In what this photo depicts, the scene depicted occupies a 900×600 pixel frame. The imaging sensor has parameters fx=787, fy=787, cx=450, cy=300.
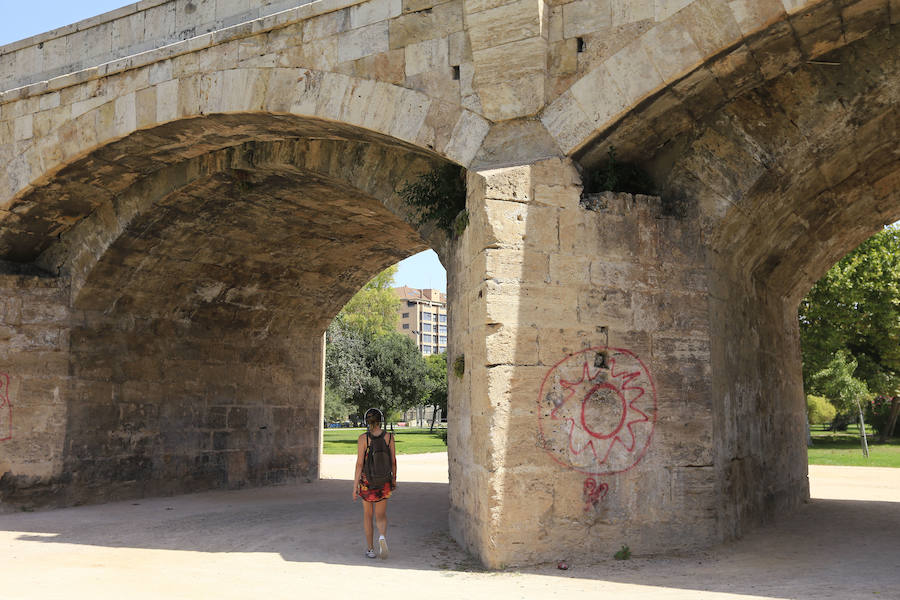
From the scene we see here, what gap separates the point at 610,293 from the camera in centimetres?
625

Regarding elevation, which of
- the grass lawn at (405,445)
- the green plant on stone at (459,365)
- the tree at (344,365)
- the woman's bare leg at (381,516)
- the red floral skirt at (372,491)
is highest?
the tree at (344,365)

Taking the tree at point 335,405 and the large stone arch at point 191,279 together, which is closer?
the large stone arch at point 191,279

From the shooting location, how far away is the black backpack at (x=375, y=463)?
21.0 feet

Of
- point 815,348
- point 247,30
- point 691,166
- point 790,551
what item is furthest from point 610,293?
point 815,348

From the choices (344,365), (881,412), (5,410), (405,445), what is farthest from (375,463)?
(881,412)

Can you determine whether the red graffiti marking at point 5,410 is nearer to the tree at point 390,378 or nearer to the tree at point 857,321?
the tree at point 857,321

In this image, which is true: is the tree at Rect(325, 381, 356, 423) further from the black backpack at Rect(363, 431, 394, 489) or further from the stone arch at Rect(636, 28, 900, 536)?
the black backpack at Rect(363, 431, 394, 489)

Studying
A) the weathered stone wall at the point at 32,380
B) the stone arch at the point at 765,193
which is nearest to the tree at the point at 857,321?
the stone arch at the point at 765,193

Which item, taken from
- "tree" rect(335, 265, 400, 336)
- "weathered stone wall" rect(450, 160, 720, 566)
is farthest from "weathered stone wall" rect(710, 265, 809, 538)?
"tree" rect(335, 265, 400, 336)

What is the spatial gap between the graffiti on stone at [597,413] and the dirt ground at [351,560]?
75cm

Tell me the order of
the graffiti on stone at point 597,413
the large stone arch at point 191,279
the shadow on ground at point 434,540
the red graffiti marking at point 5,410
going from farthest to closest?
the red graffiti marking at point 5,410 < the large stone arch at point 191,279 < the graffiti on stone at point 597,413 < the shadow on ground at point 434,540

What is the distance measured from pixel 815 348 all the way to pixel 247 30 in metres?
20.1

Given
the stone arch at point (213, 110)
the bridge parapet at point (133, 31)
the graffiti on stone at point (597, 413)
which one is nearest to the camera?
the graffiti on stone at point (597, 413)

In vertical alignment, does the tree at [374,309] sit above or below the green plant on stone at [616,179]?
above
